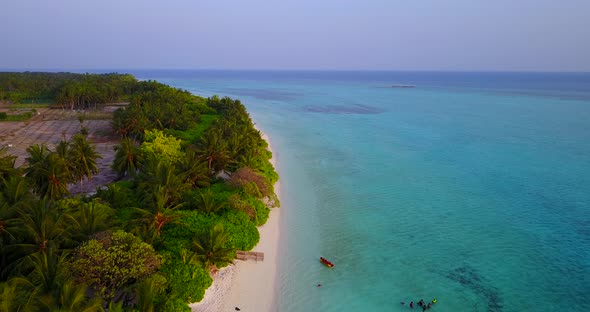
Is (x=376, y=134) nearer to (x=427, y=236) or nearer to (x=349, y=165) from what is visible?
(x=349, y=165)

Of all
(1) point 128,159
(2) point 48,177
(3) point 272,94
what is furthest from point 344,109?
(2) point 48,177

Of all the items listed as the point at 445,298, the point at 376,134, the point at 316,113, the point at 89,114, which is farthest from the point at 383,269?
the point at 89,114

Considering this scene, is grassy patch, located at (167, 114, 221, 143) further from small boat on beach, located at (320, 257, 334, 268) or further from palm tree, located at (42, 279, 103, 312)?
palm tree, located at (42, 279, 103, 312)

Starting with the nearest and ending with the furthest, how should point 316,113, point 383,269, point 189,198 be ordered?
1. point 383,269
2. point 189,198
3. point 316,113

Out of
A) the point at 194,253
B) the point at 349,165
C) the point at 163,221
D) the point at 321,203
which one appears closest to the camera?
the point at 194,253

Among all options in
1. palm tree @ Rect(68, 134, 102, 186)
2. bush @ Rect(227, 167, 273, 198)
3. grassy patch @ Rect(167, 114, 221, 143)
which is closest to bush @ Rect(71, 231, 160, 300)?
bush @ Rect(227, 167, 273, 198)

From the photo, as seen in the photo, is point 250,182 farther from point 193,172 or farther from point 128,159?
point 128,159

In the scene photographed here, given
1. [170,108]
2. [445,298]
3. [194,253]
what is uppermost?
[170,108]
